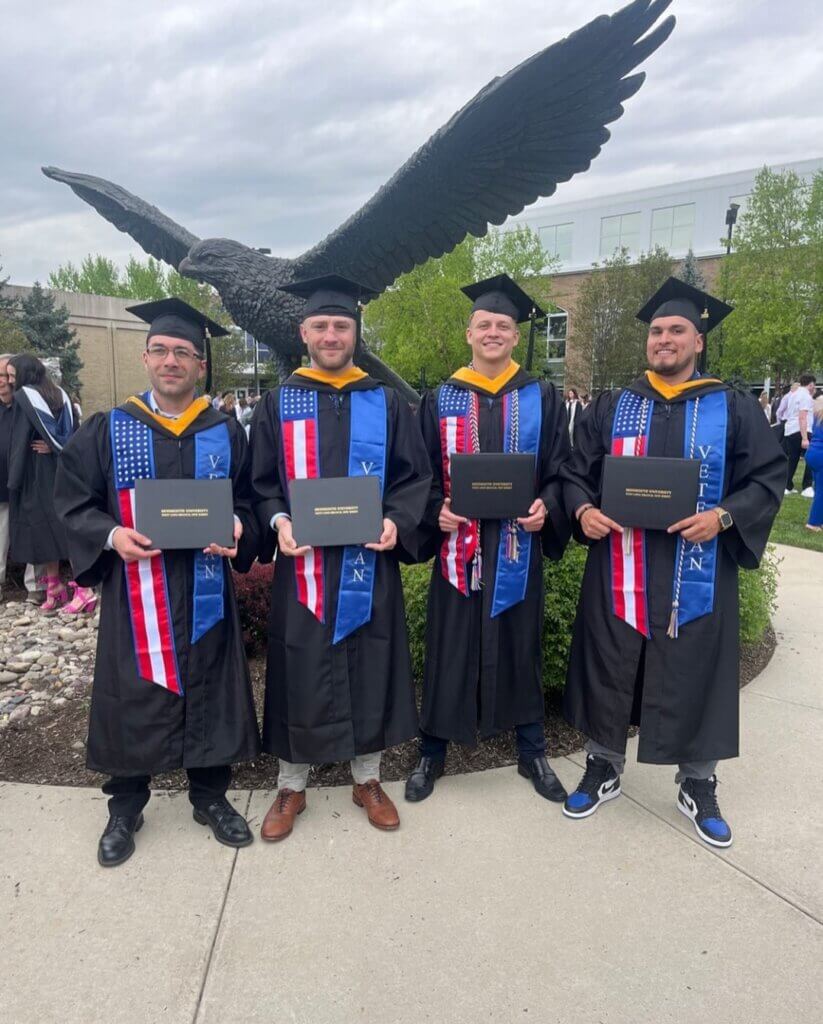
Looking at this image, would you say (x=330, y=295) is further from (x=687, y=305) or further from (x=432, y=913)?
(x=432, y=913)

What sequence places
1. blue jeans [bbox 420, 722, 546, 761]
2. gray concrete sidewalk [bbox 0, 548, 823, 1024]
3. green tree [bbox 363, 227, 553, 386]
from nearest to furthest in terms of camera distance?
gray concrete sidewalk [bbox 0, 548, 823, 1024] → blue jeans [bbox 420, 722, 546, 761] → green tree [bbox 363, 227, 553, 386]

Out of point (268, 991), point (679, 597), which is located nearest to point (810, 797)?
point (679, 597)

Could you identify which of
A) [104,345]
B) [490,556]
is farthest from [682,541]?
[104,345]

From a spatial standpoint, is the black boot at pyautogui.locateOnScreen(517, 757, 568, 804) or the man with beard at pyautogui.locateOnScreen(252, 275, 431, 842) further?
the black boot at pyautogui.locateOnScreen(517, 757, 568, 804)

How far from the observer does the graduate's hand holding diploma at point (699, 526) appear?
2.39 metres

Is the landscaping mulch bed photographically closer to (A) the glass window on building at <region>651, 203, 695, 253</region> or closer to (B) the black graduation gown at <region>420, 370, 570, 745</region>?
(B) the black graduation gown at <region>420, 370, 570, 745</region>

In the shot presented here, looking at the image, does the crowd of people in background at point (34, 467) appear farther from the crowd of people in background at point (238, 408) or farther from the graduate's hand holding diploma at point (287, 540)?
the graduate's hand holding diploma at point (287, 540)

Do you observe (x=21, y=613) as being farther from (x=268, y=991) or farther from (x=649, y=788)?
(x=649, y=788)

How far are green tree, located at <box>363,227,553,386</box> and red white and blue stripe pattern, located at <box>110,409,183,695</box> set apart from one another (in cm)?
2208

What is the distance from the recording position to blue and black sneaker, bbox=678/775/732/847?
2.50m

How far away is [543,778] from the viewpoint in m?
2.85

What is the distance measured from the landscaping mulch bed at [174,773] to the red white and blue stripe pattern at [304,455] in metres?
0.94

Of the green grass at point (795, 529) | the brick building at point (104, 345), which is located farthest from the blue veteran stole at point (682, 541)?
the brick building at point (104, 345)

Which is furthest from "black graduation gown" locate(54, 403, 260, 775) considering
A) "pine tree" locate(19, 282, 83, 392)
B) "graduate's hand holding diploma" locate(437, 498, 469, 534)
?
"pine tree" locate(19, 282, 83, 392)
